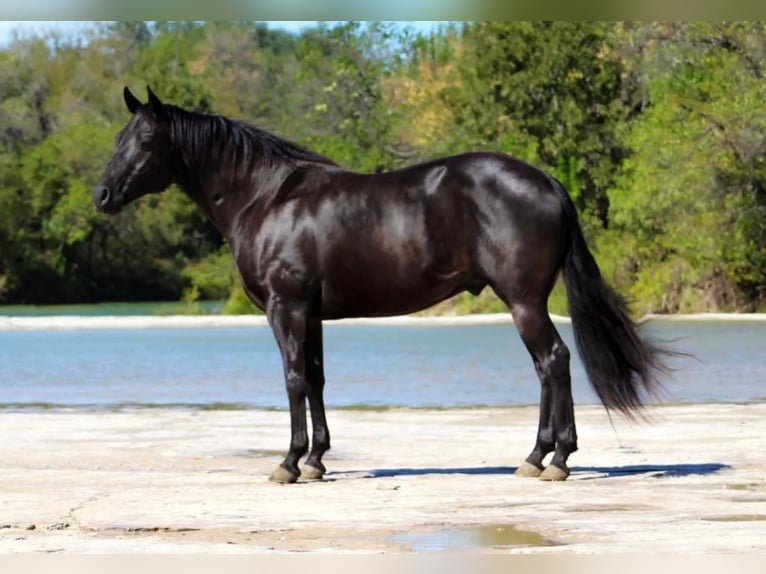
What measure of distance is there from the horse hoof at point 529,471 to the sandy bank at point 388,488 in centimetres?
9

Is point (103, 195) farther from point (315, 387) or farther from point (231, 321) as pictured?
point (231, 321)

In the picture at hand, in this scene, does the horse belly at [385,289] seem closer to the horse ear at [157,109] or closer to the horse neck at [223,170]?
the horse neck at [223,170]

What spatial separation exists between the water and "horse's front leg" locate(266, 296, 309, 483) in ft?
16.2

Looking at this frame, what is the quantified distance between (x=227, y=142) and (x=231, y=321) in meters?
25.1

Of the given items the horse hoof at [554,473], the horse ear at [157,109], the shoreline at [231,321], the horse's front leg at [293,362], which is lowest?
the shoreline at [231,321]

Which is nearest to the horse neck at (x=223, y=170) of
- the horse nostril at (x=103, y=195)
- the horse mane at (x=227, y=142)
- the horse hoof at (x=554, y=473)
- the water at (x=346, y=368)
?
the horse mane at (x=227, y=142)

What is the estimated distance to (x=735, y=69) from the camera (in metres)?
34.7

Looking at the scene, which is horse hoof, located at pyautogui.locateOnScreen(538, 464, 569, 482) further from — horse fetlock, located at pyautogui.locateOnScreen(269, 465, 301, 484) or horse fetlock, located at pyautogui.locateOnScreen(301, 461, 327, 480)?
horse fetlock, located at pyautogui.locateOnScreen(269, 465, 301, 484)

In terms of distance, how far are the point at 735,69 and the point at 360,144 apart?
13.3 meters

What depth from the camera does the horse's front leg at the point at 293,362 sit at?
8703 mm

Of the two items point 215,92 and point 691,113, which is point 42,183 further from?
point 691,113

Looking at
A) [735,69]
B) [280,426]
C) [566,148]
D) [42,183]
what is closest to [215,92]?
[42,183]

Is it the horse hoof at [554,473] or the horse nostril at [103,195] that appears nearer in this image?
the horse hoof at [554,473]

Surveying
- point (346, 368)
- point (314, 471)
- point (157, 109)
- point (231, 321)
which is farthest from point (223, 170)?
point (231, 321)
